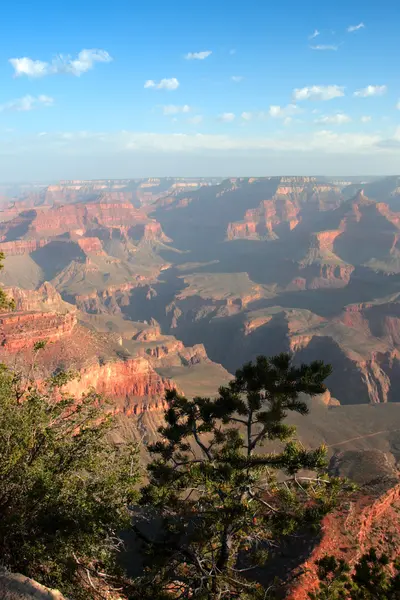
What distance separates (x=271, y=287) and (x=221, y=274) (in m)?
24.0

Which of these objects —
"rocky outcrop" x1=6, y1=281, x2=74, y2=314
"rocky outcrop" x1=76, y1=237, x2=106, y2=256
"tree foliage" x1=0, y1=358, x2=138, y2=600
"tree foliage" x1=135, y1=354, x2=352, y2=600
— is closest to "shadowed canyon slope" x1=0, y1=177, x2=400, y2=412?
"rocky outcrop" x1=6, y1=281, x2=74, y2=314

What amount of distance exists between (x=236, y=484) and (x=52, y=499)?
17.9 ft

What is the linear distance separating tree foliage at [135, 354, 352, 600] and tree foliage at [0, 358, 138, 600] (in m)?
1.44

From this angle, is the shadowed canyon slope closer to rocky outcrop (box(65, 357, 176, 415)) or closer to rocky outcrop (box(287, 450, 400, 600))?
rocky outcrop (box(65, 357, 176, 415))

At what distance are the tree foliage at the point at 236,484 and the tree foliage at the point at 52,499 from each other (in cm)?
144

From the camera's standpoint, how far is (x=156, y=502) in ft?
43.6

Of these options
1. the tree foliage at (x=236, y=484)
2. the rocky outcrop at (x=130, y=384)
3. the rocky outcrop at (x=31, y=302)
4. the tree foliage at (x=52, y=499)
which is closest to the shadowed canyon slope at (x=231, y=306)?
the rocky outcrop at (x=31, y=302)

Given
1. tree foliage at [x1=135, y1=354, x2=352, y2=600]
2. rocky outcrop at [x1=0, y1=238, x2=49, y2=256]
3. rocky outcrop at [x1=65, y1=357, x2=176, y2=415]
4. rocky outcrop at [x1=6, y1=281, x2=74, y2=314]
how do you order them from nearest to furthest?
1. tree foliage at [x1=135, y1=354, x2=352, y2=600]
2. rocky outcrop at [x1=65, y1=357, x2=176, y2=415]
3. rocky outcrop at [x1=6, y1=281, x2=74, y2=314]
4. rocky outcrop at [x1=0, y1=238, x2=49, y2=256]

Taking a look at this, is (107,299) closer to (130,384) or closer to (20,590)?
(130,384)

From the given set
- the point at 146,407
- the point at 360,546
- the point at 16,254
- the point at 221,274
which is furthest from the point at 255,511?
the point at 16,254

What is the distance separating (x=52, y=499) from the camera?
38.4ft

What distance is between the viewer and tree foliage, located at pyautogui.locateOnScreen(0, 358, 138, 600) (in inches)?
448

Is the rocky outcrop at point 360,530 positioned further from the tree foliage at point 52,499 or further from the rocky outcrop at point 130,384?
the rocky outcrop at point 130,384

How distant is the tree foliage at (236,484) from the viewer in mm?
12031
